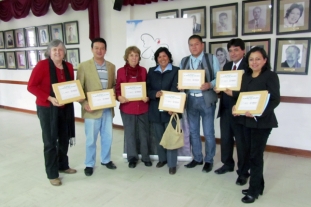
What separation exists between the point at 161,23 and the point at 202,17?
0.71m

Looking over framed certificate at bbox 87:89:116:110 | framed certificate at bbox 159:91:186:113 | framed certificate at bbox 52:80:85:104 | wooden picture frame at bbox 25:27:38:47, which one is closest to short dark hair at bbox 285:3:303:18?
framed certificate at bbox 159:91:186:113

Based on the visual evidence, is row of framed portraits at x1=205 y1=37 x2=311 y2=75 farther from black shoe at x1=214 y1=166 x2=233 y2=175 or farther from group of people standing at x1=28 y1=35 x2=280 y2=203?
black shoe at x1=214 y1=166 x2=233 y2=175

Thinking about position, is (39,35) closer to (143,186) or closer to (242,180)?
(143,186)

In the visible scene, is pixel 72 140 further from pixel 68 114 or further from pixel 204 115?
pixel 204 115

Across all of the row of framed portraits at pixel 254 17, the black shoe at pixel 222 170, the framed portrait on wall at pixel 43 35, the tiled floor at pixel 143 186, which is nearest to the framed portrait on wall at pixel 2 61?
the framed portrait on wall at pixel 43 35

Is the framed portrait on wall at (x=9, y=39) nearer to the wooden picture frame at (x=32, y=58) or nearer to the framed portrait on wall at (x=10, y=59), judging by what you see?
the framed portrait on wall at (x=10, y=59)

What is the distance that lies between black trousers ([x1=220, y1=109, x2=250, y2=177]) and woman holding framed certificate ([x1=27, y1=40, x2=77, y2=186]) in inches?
63.0

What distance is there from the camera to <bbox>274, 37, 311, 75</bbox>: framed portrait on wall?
3.05 metres

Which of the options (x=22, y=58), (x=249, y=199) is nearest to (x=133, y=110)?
(x=249, y=199)

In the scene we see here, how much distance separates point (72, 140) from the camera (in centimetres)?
272

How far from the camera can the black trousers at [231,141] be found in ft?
7.48

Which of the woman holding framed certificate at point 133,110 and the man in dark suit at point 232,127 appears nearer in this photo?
the man in dark suit at point 232,127

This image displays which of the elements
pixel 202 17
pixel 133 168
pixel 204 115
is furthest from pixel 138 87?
pixel 202 17

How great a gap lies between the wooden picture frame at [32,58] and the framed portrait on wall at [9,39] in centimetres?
63
